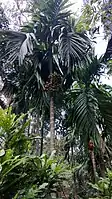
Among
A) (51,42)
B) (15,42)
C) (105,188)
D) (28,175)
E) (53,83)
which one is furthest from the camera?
(51,42)

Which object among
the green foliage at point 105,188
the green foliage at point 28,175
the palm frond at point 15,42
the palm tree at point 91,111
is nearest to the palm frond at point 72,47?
the palm tree at point 91,111

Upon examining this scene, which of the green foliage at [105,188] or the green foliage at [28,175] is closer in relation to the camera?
the green foliage at [28,175]

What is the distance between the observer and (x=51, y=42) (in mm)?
4488

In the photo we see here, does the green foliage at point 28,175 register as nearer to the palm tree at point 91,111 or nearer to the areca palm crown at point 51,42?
the palm tree at point 91,111

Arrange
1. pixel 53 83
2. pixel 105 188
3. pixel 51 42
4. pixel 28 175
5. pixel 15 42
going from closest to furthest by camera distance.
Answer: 1. pixel 28 175
2. pixel 105 188
3. pixel 53 83
4. pixel 15 42
5. pixel 51 42

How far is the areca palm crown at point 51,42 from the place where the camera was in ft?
14.0

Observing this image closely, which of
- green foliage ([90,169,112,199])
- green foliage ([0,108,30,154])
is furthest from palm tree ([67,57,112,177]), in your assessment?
green foliage ([0,108,30,154])

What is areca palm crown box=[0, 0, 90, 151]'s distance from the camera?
168 inches

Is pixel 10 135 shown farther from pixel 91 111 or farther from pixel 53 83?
pixel 91 111

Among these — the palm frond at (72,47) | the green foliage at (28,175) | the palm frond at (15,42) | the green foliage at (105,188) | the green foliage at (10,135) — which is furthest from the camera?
the palm frond at (72,47)

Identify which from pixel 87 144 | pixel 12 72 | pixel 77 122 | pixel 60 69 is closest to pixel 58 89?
pixel 60 69

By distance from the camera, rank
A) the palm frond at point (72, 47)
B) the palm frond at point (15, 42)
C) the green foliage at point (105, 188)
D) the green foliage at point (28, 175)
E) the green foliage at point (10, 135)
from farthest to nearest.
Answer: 1. the palm frond at point (72, 47)
2. the palm frond at point (15, 42)
3. the green foliage at point (105, 188)
4. the green foliage at point (10, 135)
5. the green foliage at point (28, 175)

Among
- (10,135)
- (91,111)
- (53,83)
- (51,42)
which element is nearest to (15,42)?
(51,42)

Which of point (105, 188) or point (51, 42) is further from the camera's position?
point (51, 42)
